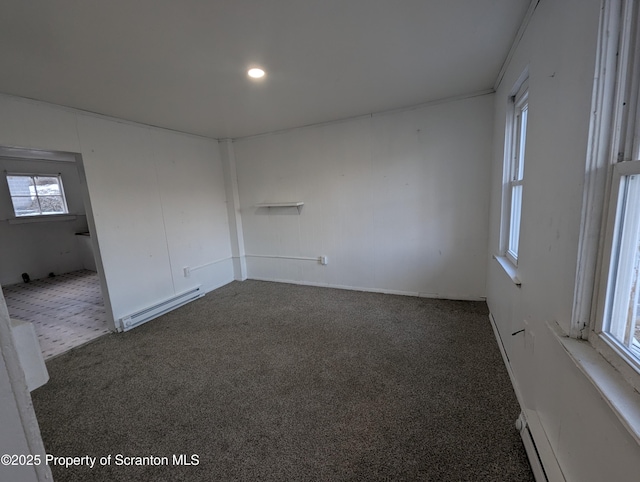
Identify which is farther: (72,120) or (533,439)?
(72,120)

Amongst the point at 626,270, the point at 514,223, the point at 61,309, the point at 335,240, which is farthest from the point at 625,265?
the point at 61,309

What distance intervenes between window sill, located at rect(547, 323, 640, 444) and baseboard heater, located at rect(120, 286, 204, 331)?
3.66 m

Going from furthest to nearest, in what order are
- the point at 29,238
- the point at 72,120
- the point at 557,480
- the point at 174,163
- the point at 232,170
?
the point at 29,238, the point at 232,170, the point at 174,163, the point at 72,120, the point at 557,480

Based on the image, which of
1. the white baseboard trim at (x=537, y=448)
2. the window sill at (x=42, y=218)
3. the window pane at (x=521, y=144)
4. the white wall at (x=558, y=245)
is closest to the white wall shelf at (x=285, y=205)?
the window pane at (x=521, y=144)

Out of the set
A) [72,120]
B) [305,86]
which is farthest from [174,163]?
[305,86]

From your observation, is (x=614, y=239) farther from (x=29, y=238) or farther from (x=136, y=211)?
(x=29, y=238)

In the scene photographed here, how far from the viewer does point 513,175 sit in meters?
2.33

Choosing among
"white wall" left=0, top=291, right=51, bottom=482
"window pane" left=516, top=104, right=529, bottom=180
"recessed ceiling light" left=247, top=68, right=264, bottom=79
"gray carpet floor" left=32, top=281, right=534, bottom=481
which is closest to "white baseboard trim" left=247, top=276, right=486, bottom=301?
"gray carpet floor" left=32, top=281, right=534, bottom=481

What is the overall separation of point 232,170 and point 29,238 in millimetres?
4288

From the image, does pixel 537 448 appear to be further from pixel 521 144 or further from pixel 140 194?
pixel 140 194

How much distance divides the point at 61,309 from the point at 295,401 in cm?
384

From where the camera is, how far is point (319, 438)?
1.60 metres

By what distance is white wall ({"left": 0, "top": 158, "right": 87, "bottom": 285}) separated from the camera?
4.95 metres

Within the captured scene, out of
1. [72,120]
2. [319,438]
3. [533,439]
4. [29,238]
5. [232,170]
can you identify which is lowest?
[319,438]
